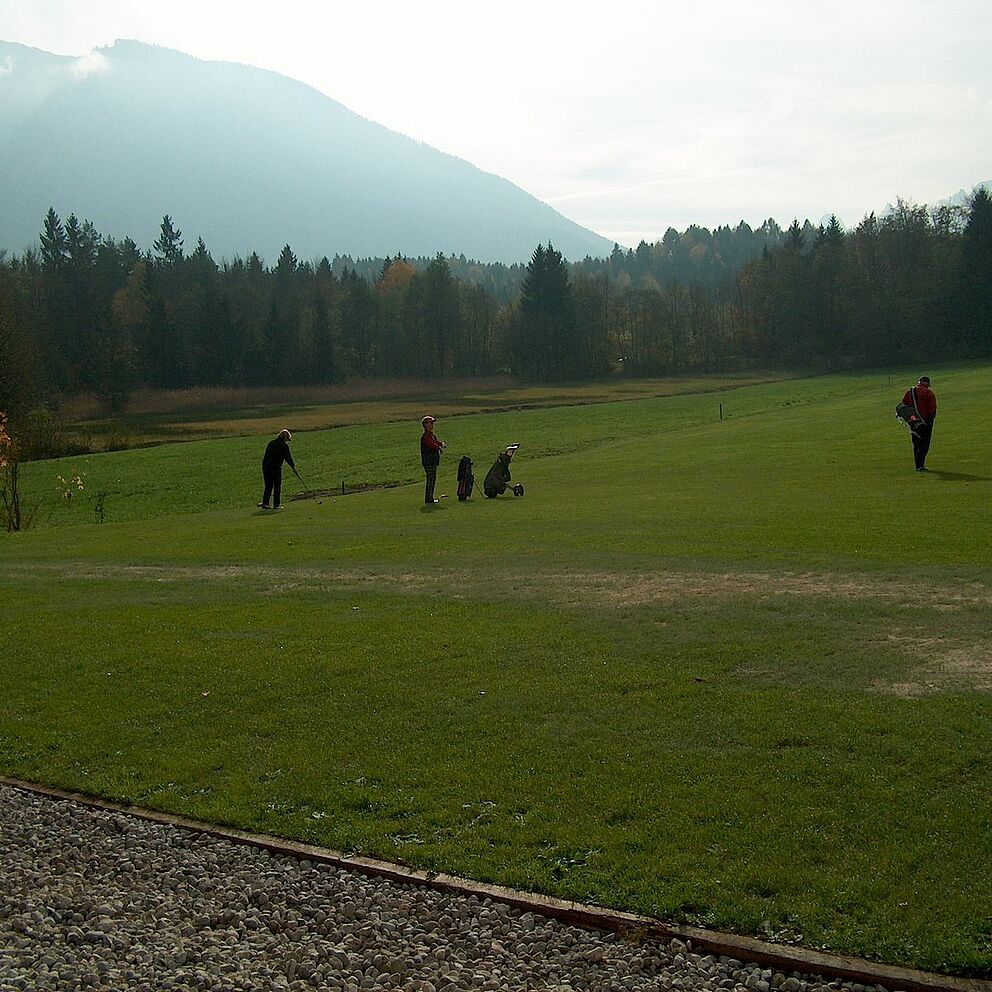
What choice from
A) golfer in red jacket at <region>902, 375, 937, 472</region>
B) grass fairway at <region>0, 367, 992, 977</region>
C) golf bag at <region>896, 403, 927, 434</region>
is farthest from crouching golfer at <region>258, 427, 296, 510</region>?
golfer in red jacket at <region>902, 375, 937, 472</region>

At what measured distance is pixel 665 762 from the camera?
805cm

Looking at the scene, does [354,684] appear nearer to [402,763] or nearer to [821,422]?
[402,763]

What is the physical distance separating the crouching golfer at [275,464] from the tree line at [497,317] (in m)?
69.6

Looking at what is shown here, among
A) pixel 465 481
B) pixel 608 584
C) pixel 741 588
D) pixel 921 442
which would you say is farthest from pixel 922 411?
pixel 608 584

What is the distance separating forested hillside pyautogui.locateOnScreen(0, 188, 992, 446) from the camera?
4250 inches

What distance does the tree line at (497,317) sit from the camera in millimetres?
107938

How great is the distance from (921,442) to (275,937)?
79.8ft

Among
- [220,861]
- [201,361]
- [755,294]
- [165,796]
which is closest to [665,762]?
[220,861]

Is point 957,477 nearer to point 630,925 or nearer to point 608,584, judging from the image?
point 608,584

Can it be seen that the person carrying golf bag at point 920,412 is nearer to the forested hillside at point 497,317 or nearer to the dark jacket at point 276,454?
the dark jacket at point 276,454

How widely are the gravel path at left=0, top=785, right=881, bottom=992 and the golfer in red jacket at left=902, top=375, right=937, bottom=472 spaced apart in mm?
22985

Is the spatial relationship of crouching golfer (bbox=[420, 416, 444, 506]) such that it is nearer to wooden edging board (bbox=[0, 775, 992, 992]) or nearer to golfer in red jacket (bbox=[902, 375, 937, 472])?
golfer in red jacket (bbox=[902, 375, 937, 472])

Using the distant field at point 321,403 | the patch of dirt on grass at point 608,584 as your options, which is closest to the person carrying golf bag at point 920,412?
the patch of dirt on grass at point 608,584

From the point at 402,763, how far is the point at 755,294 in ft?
423
